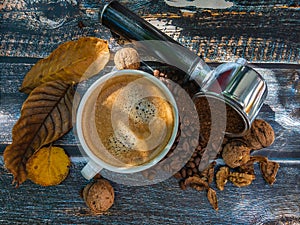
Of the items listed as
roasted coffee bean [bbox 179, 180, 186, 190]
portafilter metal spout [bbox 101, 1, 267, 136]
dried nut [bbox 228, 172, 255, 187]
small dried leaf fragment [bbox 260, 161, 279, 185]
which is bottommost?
roasted coffee bean [bbox 179, 180, 186, 190]

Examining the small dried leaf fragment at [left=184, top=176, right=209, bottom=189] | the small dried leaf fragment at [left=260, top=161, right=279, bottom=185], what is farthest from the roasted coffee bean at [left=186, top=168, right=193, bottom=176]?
the small dried leaf fragment at [left=260, top=161, right=279, bottom=185]

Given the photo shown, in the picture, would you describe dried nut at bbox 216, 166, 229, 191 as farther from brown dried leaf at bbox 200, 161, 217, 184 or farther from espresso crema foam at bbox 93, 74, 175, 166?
espresso crema foam at bbox 93, 74, 175, 166

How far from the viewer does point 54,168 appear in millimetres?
729

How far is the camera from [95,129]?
27.4 inches

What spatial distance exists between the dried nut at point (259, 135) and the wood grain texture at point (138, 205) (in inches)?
2.3

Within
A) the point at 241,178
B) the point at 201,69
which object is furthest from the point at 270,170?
the point at 201,69

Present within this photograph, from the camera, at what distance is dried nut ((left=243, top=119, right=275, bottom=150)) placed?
28.6 inches

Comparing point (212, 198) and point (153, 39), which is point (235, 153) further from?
point (153, 39)

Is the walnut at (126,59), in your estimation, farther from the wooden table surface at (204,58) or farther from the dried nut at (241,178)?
the dried nut at (241,178)

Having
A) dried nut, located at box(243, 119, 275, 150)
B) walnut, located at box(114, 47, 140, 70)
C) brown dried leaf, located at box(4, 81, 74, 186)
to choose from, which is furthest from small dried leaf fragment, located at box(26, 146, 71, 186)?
dried nut, located at box(243, 119, 275, 150)

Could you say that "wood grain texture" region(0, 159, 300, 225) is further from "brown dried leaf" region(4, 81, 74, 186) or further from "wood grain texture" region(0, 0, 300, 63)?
"wood grain texture" region(0, 0, 300, 63)

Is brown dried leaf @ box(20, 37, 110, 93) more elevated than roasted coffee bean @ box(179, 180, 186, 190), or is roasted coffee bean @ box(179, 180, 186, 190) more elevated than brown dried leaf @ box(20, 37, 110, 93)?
brown dried leaf @ box(20, 37, 110, 93)

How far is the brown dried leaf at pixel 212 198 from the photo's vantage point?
0.75 metres

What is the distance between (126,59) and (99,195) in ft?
0.71
